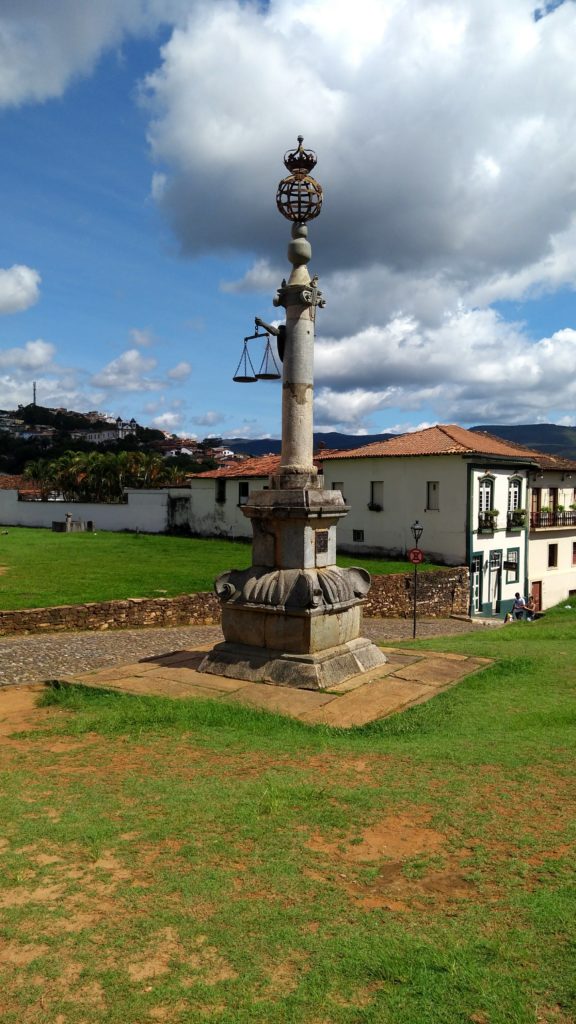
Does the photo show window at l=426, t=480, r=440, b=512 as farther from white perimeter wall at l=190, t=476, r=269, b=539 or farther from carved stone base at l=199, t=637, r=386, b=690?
carved stone base at l=199, t=637, r=386, b=690

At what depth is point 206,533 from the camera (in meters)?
37.5

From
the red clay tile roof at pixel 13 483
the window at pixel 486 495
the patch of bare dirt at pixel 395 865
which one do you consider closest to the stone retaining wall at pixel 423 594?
the window at pixel 486 495

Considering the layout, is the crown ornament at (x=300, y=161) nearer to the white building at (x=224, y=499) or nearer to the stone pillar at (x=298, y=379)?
the stone pillar at (x=298, y=379)

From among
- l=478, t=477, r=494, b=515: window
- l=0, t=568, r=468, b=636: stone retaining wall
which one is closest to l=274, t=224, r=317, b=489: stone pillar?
l=0, t=568, r=468, b=636: stone retaining wall

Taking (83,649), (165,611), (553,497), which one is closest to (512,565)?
(553,497)

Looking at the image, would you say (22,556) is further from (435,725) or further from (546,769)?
(546,769)

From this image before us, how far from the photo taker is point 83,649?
42.0 feet

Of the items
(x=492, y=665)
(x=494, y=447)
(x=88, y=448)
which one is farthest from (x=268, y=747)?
(x=88, y=448)

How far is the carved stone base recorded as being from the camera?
8.70 meters

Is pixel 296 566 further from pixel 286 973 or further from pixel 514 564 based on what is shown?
pixel 514 564

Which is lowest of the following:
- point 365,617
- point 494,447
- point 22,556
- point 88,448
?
point 365,617

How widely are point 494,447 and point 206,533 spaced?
51.5ft

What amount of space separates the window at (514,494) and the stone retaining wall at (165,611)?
8343 mm

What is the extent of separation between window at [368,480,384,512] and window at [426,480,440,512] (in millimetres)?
2365
